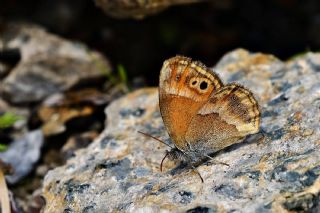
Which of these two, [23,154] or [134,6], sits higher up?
[134,6]

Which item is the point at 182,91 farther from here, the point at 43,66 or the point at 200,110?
the point at 43,66

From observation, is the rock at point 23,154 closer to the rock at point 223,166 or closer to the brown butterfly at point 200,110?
the rock at point 223,166

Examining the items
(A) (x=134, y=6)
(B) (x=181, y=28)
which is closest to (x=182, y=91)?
(A) (x=134, y=6)

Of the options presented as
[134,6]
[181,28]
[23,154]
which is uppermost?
[134,6]

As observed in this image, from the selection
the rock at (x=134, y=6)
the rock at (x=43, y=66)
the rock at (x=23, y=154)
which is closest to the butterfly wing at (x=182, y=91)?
the rock at (x=134, y=6)

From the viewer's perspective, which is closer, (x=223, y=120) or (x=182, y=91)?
(x=182, y=91)

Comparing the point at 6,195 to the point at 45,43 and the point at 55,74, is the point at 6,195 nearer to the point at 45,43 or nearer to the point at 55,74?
the point at 55,74

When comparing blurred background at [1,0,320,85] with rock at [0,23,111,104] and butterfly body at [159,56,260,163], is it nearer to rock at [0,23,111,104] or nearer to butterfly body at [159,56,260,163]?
rock at [0,23,111,104]
